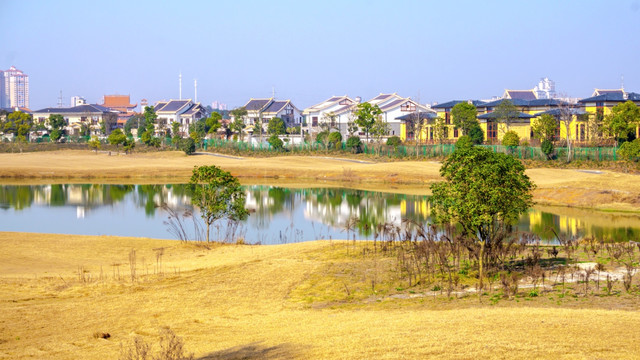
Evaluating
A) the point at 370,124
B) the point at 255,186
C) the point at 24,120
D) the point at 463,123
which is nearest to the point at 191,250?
the point at 255,186

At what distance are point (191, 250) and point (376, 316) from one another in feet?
33.5

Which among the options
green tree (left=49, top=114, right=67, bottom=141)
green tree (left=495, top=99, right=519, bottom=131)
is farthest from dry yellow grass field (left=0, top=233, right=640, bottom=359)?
green tree (left=49, top=114, right=67, bottom=141)

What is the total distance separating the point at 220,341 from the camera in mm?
10539

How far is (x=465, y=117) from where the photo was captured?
2504 inches

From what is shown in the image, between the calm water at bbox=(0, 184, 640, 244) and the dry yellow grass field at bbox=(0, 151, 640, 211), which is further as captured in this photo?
the dry yellow grass field at bbox=(0, 151, 640, 211)

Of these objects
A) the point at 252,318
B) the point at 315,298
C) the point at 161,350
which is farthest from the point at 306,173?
the point at 161,350

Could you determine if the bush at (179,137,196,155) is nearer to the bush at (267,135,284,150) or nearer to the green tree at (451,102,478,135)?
the bush at (267,135,284,150)

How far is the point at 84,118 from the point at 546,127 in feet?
251

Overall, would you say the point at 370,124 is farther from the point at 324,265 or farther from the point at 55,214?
the point at 324,265

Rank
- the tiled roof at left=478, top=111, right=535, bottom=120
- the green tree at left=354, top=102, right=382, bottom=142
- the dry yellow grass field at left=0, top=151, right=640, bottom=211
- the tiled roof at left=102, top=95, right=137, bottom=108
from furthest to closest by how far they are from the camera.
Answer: the tiled roof at left=102, top=95, right=137, bottom=108 → the green tree at left=354, top=102, right=382, bottom=142 → the tiled roof at left=478, top=111, right=535, bottom=120 → the dry yellow grass field at left=0, top=151, right=640, bottom=211

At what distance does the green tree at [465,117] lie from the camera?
207 ft

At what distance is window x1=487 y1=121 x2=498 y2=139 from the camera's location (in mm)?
64562

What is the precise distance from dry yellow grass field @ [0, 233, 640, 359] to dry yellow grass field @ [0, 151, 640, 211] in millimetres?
23848

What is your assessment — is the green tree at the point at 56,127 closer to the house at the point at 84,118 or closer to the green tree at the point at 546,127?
the house at the point at 84,118
